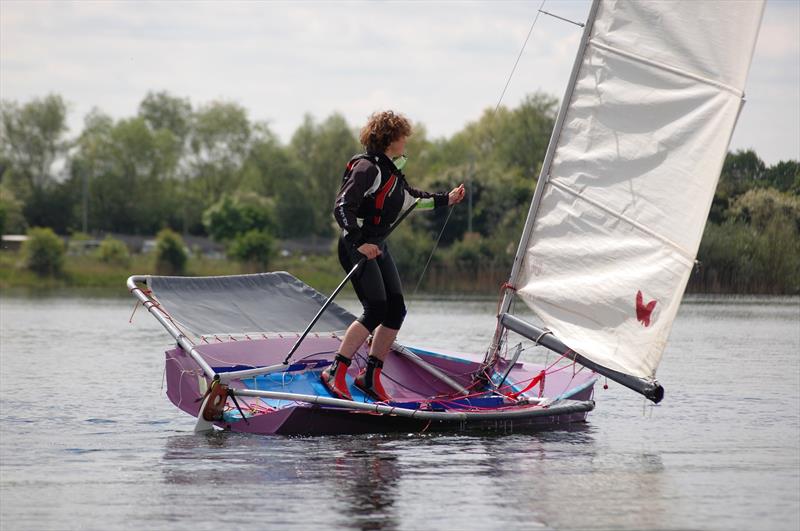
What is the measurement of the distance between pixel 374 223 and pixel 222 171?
10625cm

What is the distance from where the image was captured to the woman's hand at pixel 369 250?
1068cm

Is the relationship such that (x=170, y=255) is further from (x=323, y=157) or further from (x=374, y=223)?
(x=374, y=223)

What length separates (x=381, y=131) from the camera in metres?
10.9

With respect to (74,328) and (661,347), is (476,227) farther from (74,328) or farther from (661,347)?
(661,347)

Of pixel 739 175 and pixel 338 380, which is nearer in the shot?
pixel 338 380

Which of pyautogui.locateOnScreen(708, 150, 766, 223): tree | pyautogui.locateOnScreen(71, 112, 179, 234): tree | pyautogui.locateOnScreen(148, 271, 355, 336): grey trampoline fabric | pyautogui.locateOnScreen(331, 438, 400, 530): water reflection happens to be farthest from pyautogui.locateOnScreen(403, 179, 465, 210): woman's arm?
pyautogui.locateOnScreen(71, 112, 179, 234): tree

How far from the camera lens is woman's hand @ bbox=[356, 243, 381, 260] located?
10.7 m

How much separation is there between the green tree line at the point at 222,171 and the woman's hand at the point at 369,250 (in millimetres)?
47012

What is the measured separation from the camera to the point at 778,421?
40.4ft

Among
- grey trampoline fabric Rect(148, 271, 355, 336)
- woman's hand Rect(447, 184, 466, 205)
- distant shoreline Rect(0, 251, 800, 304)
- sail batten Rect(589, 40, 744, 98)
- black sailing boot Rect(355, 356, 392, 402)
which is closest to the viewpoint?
sail batten Rect(589, 40, 744, 98)

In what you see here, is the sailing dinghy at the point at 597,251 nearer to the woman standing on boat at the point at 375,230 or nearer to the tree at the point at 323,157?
the woman standing on boat at the point at 375,230

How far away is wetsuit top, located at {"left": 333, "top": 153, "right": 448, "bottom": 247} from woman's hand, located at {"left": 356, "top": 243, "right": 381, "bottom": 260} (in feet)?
0.27

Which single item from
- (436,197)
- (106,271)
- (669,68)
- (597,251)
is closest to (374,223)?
(436,197)

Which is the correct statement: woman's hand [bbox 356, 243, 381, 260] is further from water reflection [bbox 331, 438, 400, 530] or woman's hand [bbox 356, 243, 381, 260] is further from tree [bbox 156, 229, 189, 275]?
tree [bbox 156, 229, 189, 275]
